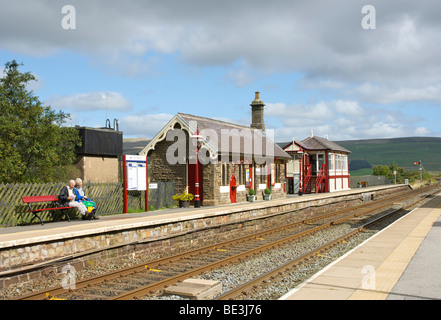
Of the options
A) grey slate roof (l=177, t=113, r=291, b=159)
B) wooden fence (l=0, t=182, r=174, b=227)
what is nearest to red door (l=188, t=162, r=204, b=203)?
wooden fence (l=0, t=182, r=174, b=227)

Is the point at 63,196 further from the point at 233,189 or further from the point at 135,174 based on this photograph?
the point at 233,189

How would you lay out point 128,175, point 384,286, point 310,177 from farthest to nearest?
point 310,177 → point 128,175 → point 384,286

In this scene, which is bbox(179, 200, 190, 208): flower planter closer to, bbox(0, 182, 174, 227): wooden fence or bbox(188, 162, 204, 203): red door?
bbox(0, 182, 174, 227): wooden fence

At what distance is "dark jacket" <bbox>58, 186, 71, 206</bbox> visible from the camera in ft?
49.2

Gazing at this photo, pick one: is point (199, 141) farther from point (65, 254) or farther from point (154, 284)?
point (154, 284)

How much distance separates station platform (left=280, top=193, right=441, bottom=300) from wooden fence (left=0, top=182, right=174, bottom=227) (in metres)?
9.97

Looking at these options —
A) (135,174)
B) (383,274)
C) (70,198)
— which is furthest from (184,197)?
(383,274)

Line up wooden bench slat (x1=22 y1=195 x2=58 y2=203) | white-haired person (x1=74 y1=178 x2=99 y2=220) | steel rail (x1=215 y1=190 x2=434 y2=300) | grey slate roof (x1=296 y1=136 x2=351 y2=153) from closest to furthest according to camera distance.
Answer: steel rail (x1=215 y1=190 x2=434 y2=300) < wooden bench slat (x1=22 y1=195 x2=58 y2=203) < white-haired person (x1=74 y1=178 x2=99 y2=220) < grey slate roof (x1=296 y1=136 x2=351 y2=153)

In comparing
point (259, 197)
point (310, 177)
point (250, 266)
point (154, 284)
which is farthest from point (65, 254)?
point (310, 177)

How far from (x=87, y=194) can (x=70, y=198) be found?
212 centimetres

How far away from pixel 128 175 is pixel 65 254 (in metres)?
8.62

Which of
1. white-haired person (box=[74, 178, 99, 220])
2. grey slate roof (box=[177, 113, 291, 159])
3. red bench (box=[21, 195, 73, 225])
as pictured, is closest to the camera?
red bench (box=[21, 195, 73, 225])

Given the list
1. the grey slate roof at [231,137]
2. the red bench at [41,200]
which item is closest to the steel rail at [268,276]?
the red bench at [41,200]

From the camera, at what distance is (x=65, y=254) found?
10.5m
